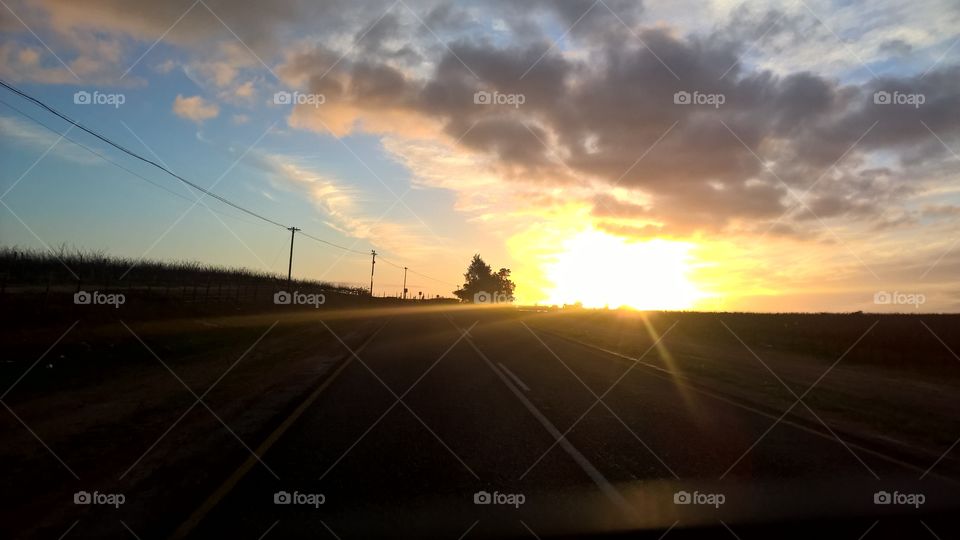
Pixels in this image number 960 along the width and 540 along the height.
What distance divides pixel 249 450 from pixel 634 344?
88.4 ft

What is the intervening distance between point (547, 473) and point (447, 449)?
1.60 metres

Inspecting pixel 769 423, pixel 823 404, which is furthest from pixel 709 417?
pixel 823 404

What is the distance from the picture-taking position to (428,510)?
18.7 ft

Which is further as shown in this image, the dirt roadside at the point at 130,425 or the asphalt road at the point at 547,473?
the dirt roadside at the point at 130,425

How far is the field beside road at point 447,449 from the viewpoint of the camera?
5.56 metres

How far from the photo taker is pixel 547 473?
703 cm

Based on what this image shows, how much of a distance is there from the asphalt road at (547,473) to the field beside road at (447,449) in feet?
0.10

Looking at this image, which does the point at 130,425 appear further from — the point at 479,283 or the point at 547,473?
the point at 479,283

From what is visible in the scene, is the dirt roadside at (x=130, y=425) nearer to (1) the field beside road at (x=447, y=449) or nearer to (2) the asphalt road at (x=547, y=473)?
(1) the field beside road at (x=447, y=449)

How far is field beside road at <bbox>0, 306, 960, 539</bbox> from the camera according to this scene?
5.56m

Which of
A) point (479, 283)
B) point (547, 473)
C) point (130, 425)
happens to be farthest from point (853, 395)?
point (479, 283)

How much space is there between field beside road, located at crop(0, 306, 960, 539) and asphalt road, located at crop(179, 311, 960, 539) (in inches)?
1.2

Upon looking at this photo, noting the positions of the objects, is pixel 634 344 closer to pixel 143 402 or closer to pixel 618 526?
pixel 143 402

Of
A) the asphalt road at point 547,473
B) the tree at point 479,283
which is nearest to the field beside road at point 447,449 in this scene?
the asphalt road at point 547,473
